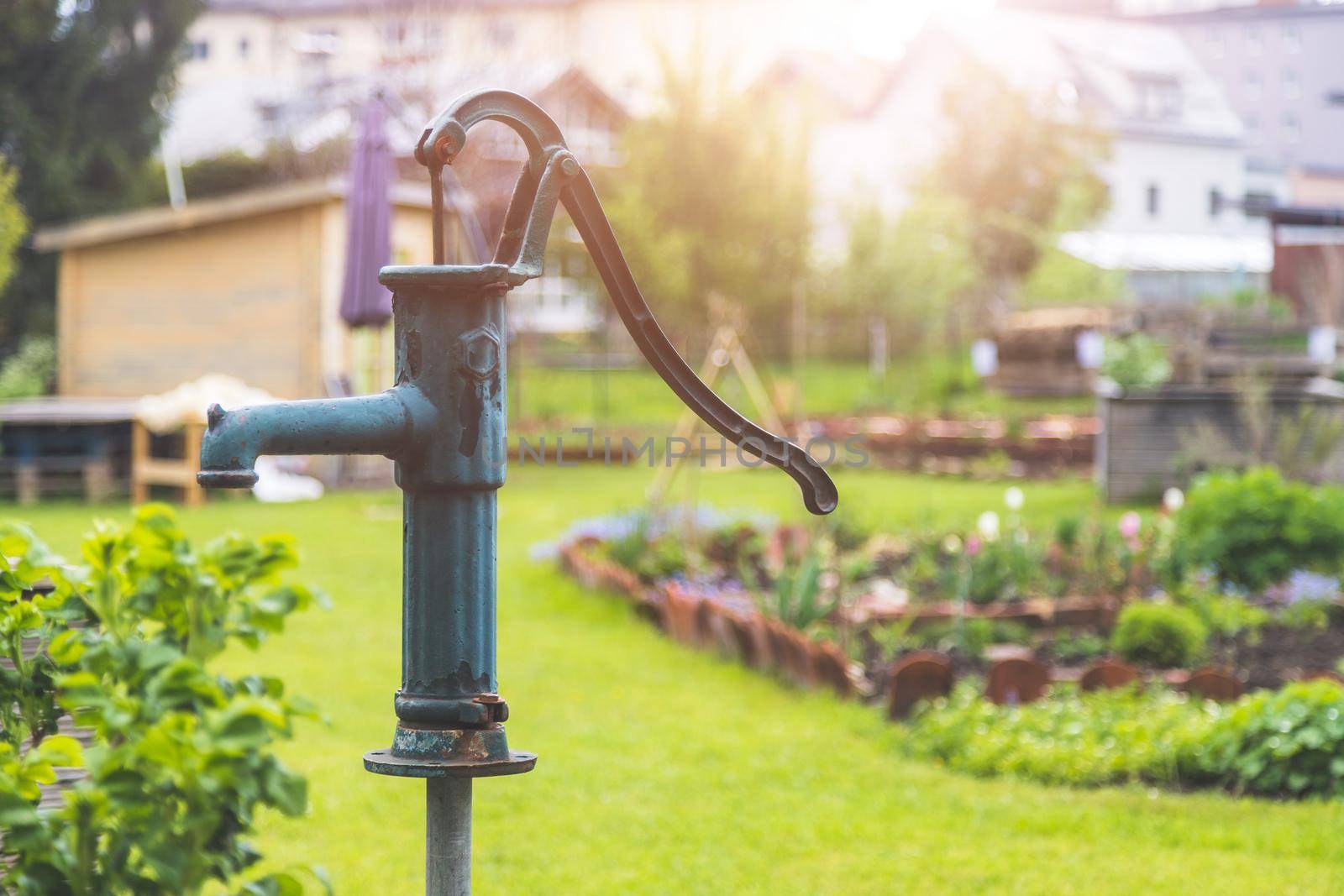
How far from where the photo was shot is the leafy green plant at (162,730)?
1.08 metres

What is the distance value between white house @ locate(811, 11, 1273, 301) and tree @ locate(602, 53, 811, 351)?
17533 mm

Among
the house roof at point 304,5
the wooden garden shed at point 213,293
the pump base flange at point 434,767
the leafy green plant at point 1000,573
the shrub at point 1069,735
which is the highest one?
the house roof at point 304,5

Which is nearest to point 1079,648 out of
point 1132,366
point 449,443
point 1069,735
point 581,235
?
point 1069,735

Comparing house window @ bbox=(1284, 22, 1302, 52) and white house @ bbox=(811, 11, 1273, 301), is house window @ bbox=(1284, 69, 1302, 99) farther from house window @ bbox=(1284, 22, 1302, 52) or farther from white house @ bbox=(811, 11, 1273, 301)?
white house @ bbox=(811, 11, 1273, 301)

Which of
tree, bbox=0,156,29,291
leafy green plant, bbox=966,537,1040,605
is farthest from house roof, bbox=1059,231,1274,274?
leafy green plant, bbox=966,537,1040,605

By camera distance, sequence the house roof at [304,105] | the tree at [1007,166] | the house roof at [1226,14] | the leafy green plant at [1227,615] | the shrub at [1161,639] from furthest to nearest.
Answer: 1. the house roof at [1226,14]
2. the tree at [1007,166]
3. the house roof at [304,105]
4. the leafy green plant at [1227,615]
5. the shrub at [1161,639]

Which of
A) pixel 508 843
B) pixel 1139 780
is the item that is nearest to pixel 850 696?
pixel 1139 780

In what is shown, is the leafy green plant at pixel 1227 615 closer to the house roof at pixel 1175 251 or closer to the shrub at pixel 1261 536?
the shrub at pixel 1261 536

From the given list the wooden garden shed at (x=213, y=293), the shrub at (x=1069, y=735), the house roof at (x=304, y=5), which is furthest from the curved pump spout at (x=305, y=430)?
the house roof at (x=304, y=5)

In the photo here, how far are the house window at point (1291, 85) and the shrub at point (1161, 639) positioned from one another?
36968mm

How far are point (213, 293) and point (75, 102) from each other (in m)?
4.53

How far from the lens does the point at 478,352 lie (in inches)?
58.4

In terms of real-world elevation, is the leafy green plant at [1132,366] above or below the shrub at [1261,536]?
above

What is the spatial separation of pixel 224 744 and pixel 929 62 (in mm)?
44416
